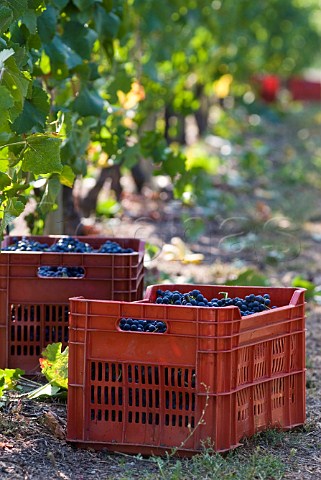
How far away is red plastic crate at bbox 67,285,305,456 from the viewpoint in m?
3.62

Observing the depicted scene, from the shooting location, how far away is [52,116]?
5.25 m

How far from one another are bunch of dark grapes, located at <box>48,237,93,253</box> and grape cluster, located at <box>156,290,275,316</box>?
3.02ft

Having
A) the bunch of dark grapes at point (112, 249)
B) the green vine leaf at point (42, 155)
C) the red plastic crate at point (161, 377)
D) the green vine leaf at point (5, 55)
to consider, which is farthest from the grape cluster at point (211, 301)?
the green vine leaf at point (5, 55)

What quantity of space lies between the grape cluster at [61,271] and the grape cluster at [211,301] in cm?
72

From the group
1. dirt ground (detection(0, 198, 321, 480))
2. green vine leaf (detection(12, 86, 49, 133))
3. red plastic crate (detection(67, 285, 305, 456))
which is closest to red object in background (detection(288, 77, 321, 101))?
dirt ground (detection(0, 198, 321, 480))

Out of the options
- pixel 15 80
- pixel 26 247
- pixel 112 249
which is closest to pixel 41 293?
pixel 26 247

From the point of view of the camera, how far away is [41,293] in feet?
15.0

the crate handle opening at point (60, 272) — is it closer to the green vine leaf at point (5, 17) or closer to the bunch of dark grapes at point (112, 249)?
the bunch of dark grapes at point (112, 249)

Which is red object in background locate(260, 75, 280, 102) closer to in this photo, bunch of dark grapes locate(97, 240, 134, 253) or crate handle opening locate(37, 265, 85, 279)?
bunch of dark grapes locate(97, 240, 134, 253)

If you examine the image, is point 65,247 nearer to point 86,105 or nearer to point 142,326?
point 86,105

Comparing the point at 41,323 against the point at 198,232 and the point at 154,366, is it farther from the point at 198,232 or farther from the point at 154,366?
the point at 198,232

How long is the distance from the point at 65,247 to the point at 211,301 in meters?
1.17

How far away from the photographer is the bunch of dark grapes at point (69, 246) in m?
4.88

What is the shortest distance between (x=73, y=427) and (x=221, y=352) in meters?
0.66
